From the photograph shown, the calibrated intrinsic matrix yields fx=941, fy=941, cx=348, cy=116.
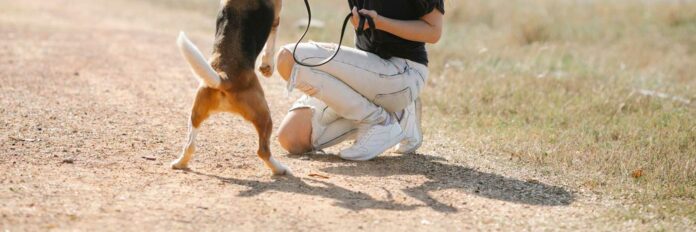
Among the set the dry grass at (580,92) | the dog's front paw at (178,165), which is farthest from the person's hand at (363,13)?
the dog's front paw at (178,165)

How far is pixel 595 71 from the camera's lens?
32.3 ft

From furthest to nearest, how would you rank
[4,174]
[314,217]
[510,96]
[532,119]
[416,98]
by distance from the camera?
[510,96] < [532,119] < [416,98] < [4,174] < [314,217]

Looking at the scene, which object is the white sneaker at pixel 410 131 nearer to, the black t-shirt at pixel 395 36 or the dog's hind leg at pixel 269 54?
the black t-shirt at pixel 395 36

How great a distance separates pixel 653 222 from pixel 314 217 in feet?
5.27

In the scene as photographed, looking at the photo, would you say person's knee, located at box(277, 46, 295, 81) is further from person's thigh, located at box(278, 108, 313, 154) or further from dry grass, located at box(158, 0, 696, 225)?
dry grass, located at box(158, 0, 696, 225)

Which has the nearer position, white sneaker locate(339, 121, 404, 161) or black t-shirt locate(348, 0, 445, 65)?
black t-shirt locate(348, 0, 445, 65)

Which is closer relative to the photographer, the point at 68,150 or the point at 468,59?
the point at 68,150

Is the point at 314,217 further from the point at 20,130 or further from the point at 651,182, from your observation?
the point at 20,130

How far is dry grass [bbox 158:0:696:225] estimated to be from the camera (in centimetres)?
555

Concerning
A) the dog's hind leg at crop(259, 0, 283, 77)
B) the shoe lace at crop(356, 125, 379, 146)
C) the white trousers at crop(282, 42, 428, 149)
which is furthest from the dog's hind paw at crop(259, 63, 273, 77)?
the shoe lace at crop(356, 125, 379, 146)

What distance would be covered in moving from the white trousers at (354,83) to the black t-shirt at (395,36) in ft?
0.16

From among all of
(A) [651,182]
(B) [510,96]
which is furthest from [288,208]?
(B) [510,96]

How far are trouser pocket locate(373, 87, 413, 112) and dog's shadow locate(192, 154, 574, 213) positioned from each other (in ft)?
1.04

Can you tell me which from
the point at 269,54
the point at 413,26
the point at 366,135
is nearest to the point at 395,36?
the point at 413,26
